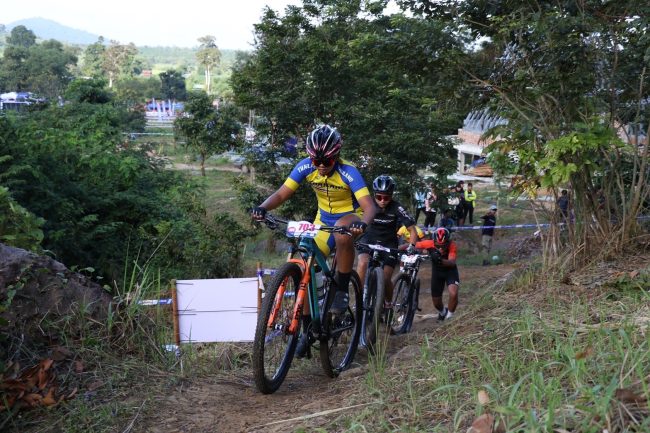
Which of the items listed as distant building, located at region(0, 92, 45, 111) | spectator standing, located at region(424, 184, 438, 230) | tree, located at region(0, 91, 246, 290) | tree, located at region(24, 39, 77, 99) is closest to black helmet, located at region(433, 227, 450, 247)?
tree, located at region(0, 91, 246, 290)

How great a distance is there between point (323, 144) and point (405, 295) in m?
3.79

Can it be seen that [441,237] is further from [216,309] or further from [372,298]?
[216,309]

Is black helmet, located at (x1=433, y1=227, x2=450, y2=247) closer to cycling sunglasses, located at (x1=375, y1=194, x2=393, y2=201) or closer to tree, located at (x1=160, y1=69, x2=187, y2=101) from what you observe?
cycling sunglasses, located at (x1=375, y1=194, x2=393, y2=201)

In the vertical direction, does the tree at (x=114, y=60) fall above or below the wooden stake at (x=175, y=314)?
above

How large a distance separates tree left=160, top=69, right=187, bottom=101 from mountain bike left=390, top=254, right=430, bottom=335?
9681 centimetres

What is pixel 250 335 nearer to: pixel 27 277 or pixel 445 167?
pixel 27 277

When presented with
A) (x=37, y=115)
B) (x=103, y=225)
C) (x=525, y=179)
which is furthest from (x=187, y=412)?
(x=37, y=115)

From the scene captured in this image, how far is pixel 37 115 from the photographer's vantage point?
23.4 meters

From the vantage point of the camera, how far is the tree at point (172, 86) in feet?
340

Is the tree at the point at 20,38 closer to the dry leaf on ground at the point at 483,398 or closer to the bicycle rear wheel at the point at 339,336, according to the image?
the bicycle rear wheel at the point at 339,336

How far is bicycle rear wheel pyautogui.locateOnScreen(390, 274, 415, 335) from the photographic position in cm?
928

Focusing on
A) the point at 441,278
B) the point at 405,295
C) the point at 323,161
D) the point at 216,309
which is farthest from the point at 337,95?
the point at 323,161

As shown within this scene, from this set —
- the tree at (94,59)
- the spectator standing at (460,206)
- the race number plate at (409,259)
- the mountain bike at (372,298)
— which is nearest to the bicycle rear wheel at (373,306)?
the mountain bike at (372,298)

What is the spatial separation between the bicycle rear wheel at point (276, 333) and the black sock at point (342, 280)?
58 cm
